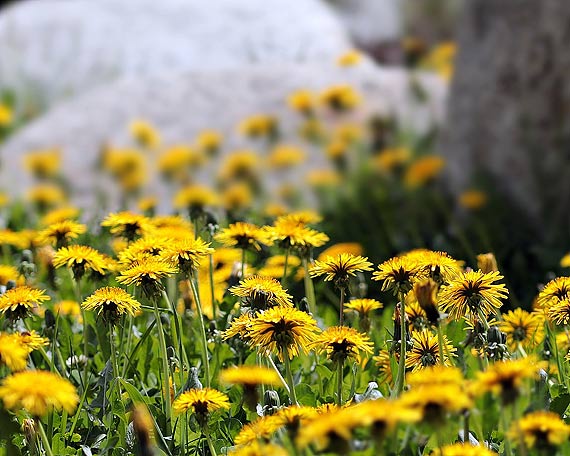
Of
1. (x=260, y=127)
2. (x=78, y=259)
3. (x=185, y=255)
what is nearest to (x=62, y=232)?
(x=78, y=259)

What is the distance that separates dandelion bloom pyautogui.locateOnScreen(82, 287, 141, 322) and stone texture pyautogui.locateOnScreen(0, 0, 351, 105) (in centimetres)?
617

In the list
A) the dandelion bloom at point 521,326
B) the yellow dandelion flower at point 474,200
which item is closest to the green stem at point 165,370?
the dandelion bloom at point 521,326

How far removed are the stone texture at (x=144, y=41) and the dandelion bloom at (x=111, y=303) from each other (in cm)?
617

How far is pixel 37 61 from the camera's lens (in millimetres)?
8094

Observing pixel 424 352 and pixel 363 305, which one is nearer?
pixel 424 352

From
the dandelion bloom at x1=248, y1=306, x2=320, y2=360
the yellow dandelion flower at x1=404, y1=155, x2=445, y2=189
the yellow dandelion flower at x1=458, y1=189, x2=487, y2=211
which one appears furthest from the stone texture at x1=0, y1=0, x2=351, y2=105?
the dandelion bloom at x1=248, y1=306, x2=320, y2=360

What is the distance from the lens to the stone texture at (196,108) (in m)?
5.82

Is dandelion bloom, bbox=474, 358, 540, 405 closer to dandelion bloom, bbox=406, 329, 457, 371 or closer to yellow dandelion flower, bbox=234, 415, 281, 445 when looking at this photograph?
yellow dandelion flower, bbox=234, 415, 281, 445

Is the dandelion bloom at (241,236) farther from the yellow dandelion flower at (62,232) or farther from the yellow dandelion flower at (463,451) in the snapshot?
the yellow dandelion flower at (463,451)

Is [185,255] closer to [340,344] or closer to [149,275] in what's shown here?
[149,275]

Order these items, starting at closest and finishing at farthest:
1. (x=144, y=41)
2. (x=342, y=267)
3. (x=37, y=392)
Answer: (x=37, y=392), (x=342, y=267), (x=144, y=41)

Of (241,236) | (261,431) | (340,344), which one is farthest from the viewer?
(241,236)

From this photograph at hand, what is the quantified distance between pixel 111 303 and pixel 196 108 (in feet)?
14.6

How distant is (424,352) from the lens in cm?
179
